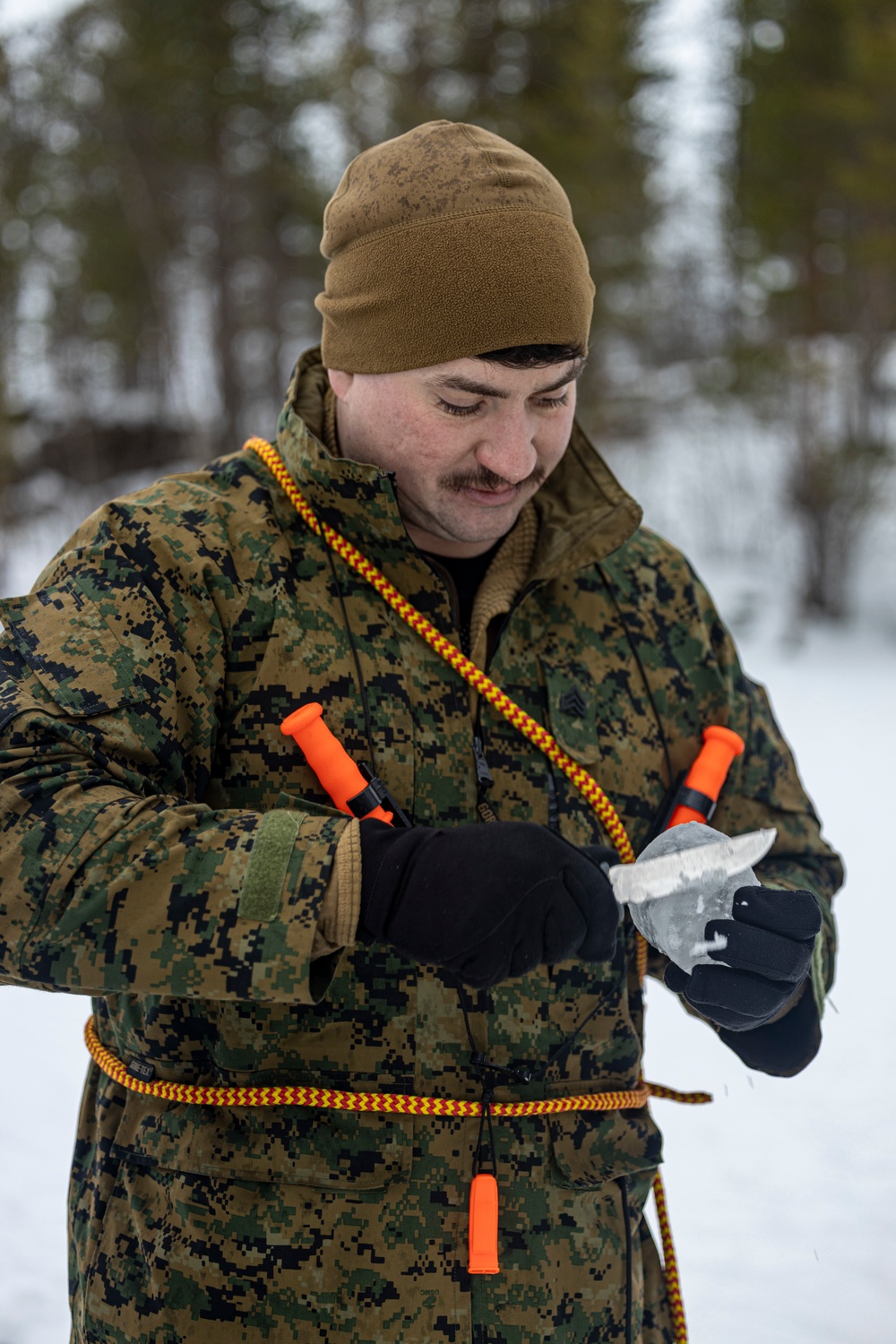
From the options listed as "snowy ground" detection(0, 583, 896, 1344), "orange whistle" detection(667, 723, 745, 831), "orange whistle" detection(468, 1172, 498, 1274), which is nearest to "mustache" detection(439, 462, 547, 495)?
"orange whistle" detection(667, 723, 745, 831)

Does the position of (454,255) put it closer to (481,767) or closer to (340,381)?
(340,381)

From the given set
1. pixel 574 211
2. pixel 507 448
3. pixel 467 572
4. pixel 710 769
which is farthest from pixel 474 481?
pixel 574 211

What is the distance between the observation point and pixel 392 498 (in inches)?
64.9

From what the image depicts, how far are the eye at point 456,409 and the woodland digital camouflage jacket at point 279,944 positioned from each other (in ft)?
0.51

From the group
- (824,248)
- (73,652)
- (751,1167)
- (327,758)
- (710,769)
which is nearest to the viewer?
(73,652)

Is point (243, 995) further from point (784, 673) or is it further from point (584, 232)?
point (584, 232)

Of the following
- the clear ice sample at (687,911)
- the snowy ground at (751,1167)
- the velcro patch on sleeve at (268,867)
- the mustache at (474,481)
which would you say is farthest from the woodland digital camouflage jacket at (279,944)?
the snowy ground at (751,1167)

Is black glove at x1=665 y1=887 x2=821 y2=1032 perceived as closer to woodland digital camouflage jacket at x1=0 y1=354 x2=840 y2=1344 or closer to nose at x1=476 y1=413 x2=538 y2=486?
woodland digital camouflage jacket at x1=0 y1=354 x2=840 y2=1344

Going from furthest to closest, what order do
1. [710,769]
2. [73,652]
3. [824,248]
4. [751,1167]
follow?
[824,248]
[751,1167]
[710,769]
[73,652]

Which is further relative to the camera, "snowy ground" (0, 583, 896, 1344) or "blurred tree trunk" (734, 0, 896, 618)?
"blurred tree trunk" (734, 0, 896, 618)

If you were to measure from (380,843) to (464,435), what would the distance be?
0.67m

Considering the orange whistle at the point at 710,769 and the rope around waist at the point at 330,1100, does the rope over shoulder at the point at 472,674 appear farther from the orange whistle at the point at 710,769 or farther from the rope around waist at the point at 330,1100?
the rope around waist at the point at 330,1100

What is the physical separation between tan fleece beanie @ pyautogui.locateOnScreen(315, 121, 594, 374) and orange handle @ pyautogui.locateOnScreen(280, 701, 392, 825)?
57 centimetres

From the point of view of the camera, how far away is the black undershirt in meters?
1.84
